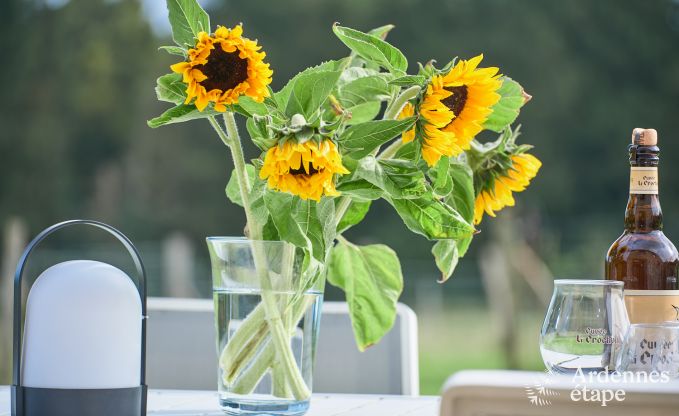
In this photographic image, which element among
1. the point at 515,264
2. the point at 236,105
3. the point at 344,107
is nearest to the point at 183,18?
the point at 236,105

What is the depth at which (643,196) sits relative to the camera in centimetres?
97

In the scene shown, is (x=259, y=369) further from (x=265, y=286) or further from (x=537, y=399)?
(x=537, y=399)

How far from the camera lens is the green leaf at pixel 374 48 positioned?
91 centimetres

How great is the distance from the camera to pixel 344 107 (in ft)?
3.35

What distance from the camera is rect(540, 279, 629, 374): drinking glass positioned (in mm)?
859

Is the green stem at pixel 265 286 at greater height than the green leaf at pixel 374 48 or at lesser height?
lesser

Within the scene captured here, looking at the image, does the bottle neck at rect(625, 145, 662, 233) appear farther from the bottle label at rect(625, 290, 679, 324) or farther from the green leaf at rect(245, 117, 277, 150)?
the green leaf at rect(245, 117, 277, 150)

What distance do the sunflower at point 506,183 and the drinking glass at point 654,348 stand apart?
0.73ft

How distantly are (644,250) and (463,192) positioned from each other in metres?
0.19

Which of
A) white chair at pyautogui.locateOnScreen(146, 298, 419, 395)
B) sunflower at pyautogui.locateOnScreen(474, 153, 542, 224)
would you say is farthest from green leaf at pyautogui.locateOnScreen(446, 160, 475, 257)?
white chair at pyautogui.locateOnScreen(146, 298, 419, 395)

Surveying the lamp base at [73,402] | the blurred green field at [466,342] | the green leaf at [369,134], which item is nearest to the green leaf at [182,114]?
the green leaf at [369,134]

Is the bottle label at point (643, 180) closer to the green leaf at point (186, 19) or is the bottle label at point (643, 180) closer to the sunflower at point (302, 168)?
the sunflower at point (302, 168)

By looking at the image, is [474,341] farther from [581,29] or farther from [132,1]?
[132,1]

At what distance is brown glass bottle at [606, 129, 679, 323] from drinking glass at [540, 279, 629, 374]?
78 mm
